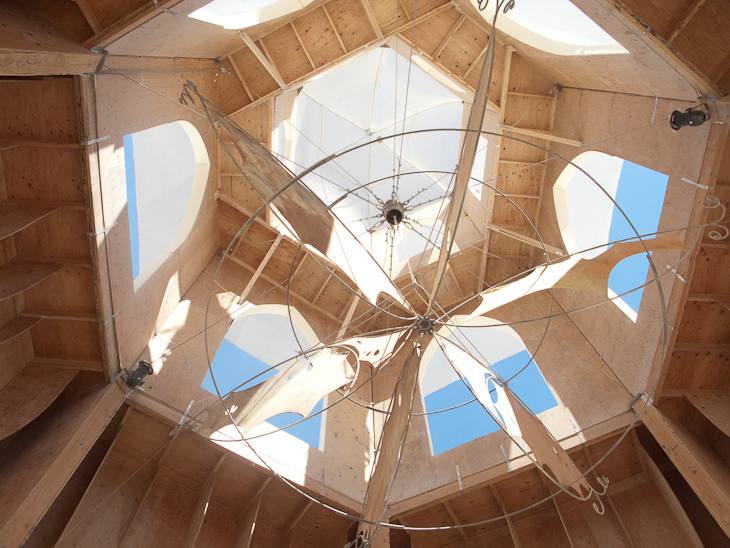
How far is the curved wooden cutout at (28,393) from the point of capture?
7.83m

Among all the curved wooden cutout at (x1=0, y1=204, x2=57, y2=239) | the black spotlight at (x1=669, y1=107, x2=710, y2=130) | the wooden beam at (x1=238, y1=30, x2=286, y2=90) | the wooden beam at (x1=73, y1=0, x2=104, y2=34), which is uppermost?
the wooden beam at (x1=238, y1=30, x2=286, y2=90)

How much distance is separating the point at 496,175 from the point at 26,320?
10.5 m

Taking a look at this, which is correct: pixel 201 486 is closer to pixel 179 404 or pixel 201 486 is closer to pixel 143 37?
pixel 179 404

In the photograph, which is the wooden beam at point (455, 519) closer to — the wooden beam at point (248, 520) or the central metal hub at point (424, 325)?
the wooden beam at point (248, 520)

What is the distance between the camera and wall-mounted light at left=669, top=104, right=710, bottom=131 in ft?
23.0

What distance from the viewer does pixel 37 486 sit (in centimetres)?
714

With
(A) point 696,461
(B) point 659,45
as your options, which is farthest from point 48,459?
(B) point 659,45

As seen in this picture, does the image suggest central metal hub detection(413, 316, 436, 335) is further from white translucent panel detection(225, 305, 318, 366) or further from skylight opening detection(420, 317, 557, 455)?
white translucent panel detection(225, 305, 318, 366)

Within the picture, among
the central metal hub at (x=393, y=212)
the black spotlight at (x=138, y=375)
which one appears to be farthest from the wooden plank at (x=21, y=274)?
the central metal hub at (x=393, y=212)

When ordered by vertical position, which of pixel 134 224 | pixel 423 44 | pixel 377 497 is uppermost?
pixel 423 44

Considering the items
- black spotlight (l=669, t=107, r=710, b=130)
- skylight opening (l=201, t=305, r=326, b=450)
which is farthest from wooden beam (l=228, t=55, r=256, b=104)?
black spotlight (l=669, t=107, r=710, b=130)

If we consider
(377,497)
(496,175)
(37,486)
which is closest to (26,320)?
(37,486)

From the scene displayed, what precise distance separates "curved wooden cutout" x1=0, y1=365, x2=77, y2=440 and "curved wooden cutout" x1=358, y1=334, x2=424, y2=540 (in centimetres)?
561

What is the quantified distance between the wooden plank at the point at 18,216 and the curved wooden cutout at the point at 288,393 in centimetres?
374
